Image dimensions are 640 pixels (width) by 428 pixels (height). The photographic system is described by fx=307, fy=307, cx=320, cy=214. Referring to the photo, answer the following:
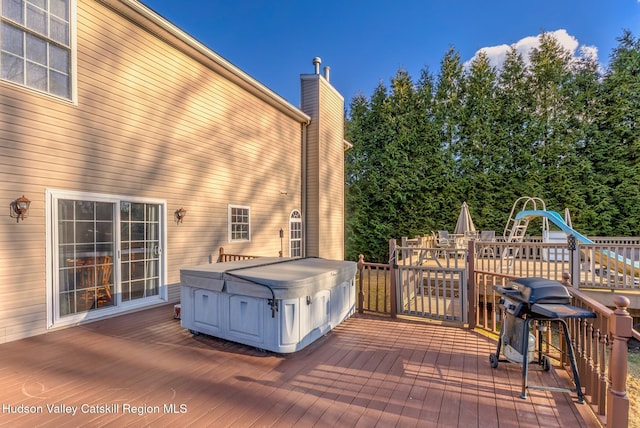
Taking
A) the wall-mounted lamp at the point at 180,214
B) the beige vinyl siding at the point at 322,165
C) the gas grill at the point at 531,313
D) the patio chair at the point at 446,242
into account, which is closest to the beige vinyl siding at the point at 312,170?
the beige vinyl siding at the point at 322,165

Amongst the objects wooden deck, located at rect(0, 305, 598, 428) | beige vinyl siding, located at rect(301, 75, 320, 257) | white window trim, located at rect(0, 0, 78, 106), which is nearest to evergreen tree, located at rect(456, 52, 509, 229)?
beige vinyl siding, located at rect(301, 75, 320, 257)

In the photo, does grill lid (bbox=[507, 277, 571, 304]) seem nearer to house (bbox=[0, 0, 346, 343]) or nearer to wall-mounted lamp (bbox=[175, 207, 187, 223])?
house (bbox=[0, 0, 346, 343])

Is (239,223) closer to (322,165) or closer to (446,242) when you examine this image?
(322,165)

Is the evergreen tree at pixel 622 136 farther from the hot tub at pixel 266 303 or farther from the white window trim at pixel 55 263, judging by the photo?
the white window trim at pixel 55 263

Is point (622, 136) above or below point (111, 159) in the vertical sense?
above

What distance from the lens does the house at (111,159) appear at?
4070 millimetres

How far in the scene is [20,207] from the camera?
3990 millimetres

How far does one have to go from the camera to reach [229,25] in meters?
10.8

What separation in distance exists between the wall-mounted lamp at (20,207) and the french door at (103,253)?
30 cm

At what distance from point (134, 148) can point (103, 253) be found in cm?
188

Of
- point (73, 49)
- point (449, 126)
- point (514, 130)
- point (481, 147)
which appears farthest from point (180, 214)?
point (514, 130)

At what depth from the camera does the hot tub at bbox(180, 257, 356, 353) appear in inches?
137

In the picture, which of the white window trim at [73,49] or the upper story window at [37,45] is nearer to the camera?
the upper story window at [37,45]

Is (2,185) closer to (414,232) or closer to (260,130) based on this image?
(260,130)
